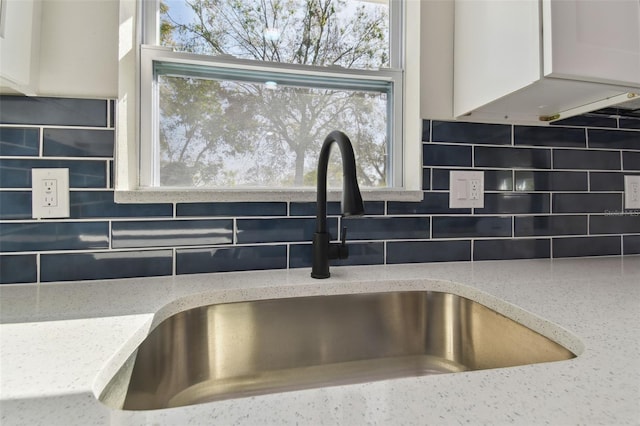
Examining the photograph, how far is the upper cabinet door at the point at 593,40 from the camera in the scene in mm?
709

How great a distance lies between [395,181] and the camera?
111 cm

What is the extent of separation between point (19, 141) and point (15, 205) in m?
0.16

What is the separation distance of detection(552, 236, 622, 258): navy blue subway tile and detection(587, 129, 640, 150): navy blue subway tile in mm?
350

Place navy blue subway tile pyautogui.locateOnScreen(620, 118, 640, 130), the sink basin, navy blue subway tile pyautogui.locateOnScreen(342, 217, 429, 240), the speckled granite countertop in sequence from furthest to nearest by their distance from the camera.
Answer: navy blue subway tile pyautogui.locateOnScreen(620, 118, 640, 130) → navy blue subway tile pyautogui.locateOnScreen(342, 217, 429, 240) → the sink basin → the speckled granite countertop

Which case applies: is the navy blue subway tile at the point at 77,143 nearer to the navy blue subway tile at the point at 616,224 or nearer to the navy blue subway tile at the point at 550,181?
the navy blue subway tile at the point at 550,181

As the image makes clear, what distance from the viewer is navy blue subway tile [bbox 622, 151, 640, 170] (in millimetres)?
1189

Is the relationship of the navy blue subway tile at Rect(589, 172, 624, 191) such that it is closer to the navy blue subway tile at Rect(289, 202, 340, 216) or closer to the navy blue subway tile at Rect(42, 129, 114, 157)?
the navy blue subway tile at Rect(289, 202, 340, 216)

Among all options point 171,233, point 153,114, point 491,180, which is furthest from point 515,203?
point 153,114

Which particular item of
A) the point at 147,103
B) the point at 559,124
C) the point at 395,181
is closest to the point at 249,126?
the point at 147,103

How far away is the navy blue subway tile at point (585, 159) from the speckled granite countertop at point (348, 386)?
0.45 meters

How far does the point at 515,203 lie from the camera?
1.09 meters

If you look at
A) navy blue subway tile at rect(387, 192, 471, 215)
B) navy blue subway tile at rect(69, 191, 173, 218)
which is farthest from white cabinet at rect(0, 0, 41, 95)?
navy blue subway tile at rect(387, 192, 471, 215)

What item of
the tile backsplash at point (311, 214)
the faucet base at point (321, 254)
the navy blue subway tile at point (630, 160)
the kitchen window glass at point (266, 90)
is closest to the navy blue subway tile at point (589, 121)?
the tile backsplash at point (311, 214)

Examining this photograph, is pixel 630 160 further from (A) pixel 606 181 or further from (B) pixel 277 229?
(B) pixel 277 229
